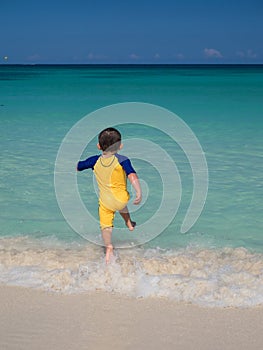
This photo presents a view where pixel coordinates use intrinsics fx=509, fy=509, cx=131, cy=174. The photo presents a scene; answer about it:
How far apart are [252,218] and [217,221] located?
1.49 feet

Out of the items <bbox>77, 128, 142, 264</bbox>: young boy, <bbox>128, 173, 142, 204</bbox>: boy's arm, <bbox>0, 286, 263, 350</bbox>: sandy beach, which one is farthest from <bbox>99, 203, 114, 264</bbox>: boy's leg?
<bbox>0, 286, 263, 350</bbox>: sandy beach

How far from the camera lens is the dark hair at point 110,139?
427 centimetres

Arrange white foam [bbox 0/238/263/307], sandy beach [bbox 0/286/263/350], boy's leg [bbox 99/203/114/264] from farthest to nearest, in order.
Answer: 1. boy's leg [bbox 99/203/114/264]
2. white foam [bbox 0/238/263/307]
3. sandy beach [bbox 0/286/263/350]

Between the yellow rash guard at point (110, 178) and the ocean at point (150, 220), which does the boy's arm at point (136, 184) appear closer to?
the yellow rash guard at point (110, 178)

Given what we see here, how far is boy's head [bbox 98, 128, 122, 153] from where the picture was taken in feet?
14.0

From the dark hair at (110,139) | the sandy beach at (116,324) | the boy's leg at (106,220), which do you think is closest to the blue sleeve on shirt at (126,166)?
the dark hair at (110,139)

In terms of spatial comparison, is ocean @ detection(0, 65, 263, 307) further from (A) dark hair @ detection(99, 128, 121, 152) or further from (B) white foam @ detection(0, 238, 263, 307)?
(A) dark hair @ detection(99, 128, 121, 152)

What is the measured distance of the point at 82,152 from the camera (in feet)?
35.1

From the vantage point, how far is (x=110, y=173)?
14.5 feet

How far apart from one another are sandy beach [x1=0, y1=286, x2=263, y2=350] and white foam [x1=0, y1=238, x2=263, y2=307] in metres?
0.15

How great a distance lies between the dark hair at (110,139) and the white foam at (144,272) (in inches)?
41.1

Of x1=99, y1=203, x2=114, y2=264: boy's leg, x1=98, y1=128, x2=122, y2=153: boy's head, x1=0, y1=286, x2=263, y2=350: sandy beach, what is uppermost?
x1=98, y1=128, x2=122, y2=153: boy's head

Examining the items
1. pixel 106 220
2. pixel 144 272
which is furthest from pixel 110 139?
pixel 144 272

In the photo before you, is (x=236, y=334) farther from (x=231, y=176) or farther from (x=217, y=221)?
(x=231, y=176)
